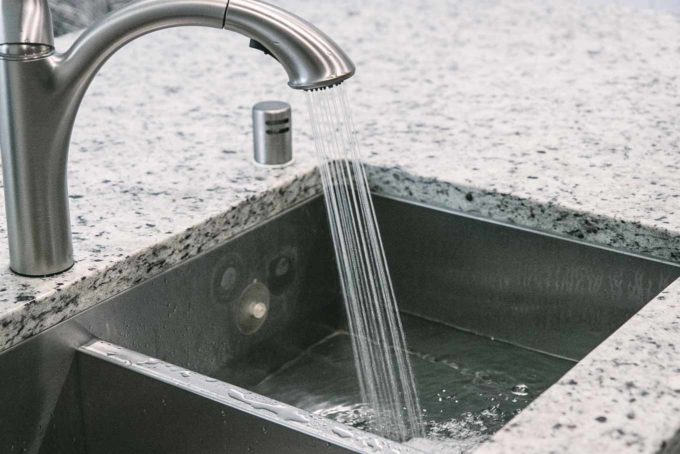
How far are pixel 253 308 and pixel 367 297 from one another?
0.15m

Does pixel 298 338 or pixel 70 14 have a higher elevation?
pixel 70 14

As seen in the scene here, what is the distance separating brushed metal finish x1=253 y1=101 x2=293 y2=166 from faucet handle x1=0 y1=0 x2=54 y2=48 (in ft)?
1.33

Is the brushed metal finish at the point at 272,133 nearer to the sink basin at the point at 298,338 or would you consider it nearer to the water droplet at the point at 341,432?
the sink basin at the point at 298,338

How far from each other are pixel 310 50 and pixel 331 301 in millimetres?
582

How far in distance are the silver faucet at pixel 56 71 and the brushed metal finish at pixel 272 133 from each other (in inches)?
13.5

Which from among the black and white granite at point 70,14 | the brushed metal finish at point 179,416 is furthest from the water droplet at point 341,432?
the black and white granite at point 70,14

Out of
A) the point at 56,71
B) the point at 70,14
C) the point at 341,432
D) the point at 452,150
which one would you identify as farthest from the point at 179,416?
the point at 70,14

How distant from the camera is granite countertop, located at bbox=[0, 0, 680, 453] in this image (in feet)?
3.08

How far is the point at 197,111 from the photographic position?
61.2 inches

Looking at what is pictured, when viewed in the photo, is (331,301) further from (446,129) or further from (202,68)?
(202,68)

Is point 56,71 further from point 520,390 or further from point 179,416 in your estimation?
point 520,390

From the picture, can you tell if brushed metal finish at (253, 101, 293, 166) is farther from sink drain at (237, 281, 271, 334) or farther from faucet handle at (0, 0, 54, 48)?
faucet handle at (0, 0, 54, 48)

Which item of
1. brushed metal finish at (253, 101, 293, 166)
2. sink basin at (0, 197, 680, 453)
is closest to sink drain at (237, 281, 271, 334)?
sink basin at (0, 197, 680, 453)

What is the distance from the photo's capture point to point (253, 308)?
1310mm
